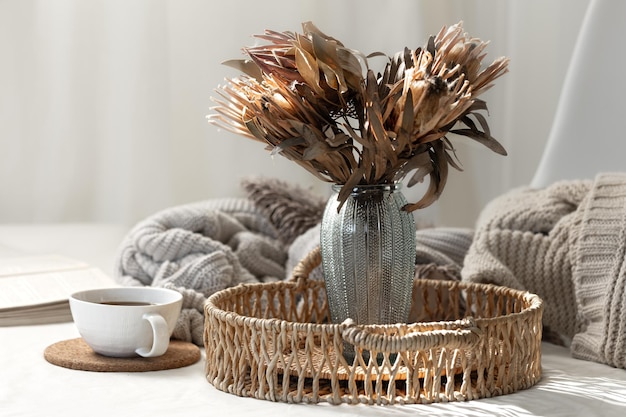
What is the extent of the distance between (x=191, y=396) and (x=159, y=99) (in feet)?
3.05

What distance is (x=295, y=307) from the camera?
979mm

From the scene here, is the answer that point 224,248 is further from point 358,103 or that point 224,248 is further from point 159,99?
point 159,99

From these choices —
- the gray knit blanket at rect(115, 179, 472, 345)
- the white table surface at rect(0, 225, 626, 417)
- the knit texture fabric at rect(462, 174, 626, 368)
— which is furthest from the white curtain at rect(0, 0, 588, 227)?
the white table surface at rect(0, 225, 626, 417)

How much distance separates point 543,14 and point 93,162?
888 mm

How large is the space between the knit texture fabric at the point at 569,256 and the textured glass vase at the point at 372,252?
0.19 m

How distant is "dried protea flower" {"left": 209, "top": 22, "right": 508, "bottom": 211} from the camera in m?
0.74

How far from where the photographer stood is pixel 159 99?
159 cm

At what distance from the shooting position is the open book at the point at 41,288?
3.47 feet

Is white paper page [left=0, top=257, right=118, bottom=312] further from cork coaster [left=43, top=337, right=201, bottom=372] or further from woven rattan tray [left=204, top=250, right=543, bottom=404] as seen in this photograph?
woven rattan tray [left=204, top=250, right=543, bottom=404]

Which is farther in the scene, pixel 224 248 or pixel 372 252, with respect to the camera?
pixel 224 248

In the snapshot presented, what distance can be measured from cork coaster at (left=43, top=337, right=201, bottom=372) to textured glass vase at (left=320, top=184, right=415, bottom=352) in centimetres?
19

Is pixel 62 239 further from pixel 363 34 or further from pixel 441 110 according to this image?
pixel 441 110

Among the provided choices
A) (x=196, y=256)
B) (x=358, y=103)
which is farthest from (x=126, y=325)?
(x=358, y=103)

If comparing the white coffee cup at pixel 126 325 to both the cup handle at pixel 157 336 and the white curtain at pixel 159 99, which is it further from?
the white curtain at pixel 159 99
